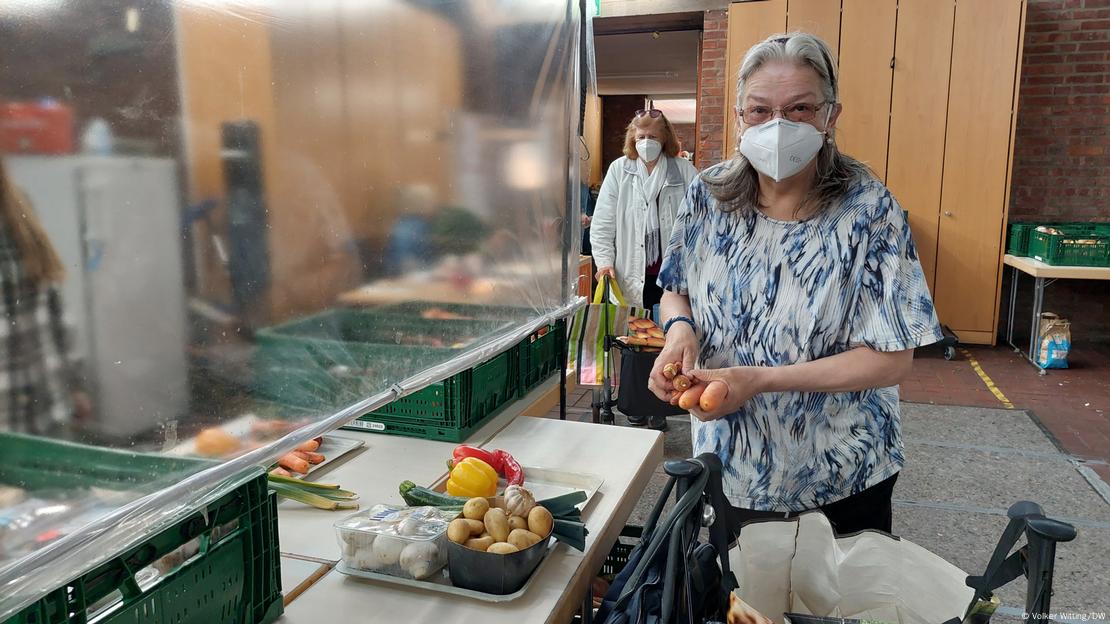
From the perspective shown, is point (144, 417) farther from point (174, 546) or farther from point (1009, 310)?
point (1009, 310)

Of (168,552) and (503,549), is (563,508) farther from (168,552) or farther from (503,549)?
(168,552)

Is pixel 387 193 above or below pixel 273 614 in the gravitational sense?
above

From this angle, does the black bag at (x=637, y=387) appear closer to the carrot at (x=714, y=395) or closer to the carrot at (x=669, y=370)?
the carrot at (x=669, y=370)

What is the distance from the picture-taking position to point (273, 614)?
1232 millimetres

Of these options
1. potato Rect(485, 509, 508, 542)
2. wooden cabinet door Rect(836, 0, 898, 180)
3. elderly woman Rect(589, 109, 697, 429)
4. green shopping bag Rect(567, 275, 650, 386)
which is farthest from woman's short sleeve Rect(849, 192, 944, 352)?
wooden cabinet door Rect(836, 0, 898, 180)

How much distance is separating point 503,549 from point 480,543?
45 mm

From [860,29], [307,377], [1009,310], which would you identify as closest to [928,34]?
[860,29]

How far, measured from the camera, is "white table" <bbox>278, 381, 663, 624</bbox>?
1.25 meters

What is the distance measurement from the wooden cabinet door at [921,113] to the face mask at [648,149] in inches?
116

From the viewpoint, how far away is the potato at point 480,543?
126cm

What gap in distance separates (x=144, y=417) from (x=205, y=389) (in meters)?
0.10

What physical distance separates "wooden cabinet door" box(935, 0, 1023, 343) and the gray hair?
5592mm

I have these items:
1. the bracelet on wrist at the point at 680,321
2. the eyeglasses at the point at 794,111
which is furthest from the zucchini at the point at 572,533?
the eyeglasses at the point at 794,111

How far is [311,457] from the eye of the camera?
5.91 feet
